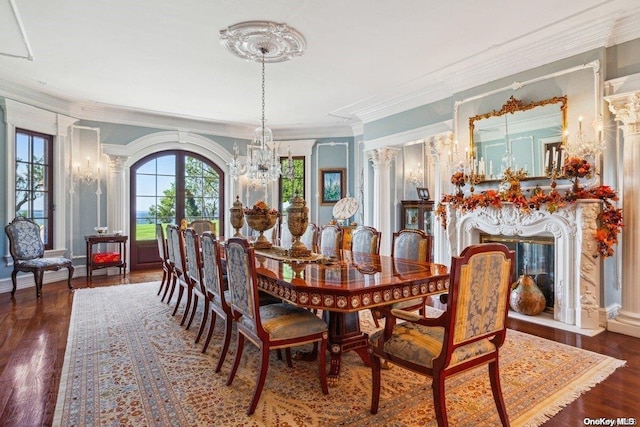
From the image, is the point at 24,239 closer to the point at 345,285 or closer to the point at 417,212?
the point at 345,285

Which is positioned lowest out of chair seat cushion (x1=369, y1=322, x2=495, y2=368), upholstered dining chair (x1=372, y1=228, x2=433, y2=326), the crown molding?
chair seat cushion (x1=369, y1=322, x2=495, y2=368)

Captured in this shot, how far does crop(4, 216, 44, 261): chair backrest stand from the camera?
15.7ft

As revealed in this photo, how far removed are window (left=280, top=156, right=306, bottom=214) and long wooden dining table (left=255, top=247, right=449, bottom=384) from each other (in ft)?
16.4

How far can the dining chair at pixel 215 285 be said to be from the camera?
260 centimetres

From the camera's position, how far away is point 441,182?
5.05 m

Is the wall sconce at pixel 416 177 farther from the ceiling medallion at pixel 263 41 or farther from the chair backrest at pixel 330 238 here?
the ceiling medallion at pixel 263 41

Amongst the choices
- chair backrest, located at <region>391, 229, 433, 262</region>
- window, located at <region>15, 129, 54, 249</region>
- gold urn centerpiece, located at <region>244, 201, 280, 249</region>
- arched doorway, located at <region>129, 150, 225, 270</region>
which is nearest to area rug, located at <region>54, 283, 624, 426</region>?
chair backrest, located at <region>391, 229, 433, 262</region>

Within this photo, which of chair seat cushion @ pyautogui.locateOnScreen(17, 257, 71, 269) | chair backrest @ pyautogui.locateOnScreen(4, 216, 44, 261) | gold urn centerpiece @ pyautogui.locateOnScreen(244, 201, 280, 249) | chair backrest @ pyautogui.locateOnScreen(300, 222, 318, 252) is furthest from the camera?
chair backrest @ pyautogui.locateOnScreen(4, 216, 44, 261)

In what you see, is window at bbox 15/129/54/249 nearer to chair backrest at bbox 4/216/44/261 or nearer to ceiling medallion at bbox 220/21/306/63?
chair backrest at bbox 4/216/44/261

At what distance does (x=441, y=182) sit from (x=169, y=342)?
388 cm

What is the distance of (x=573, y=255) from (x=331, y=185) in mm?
4929

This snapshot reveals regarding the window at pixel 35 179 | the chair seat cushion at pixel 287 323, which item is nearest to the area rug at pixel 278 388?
the chair seat cushion at pixel 287 323

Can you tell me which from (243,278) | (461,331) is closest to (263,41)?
(243,278)

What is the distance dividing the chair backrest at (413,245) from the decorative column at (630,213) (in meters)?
1.82
